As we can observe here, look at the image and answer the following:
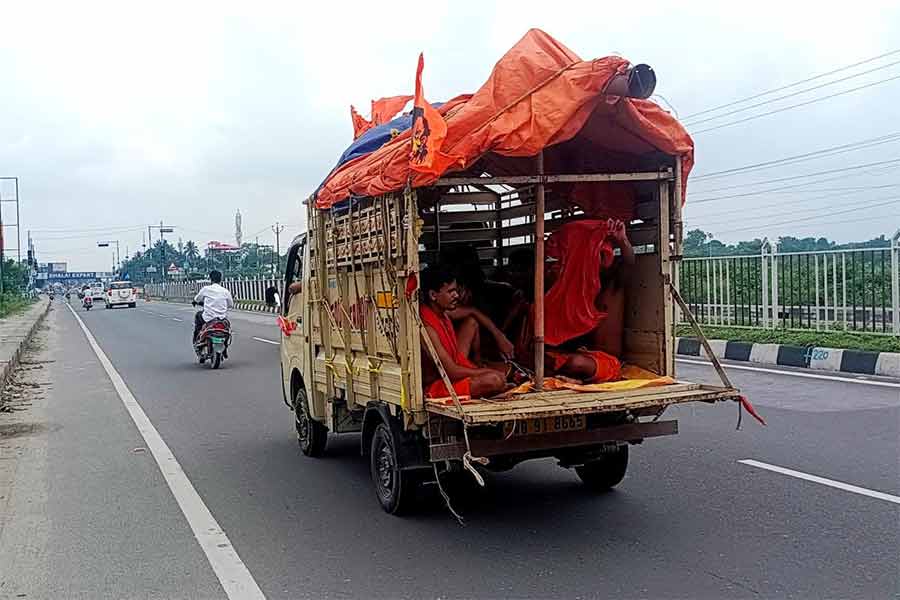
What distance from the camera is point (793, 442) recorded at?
7711mm

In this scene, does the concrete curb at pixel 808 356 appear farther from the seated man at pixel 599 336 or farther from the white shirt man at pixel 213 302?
the white shirt man at pixel 213 302

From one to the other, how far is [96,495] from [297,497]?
1.48 m

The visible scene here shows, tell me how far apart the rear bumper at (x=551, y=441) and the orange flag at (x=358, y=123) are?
3849 millimetres

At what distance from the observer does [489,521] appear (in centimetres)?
571

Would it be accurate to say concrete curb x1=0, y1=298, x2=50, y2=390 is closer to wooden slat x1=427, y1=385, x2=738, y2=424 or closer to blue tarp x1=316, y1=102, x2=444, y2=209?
blue tarp x1=316, y1=102, x2=444, y2=209

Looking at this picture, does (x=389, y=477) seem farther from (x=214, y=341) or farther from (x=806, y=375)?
(x=214, y=341)

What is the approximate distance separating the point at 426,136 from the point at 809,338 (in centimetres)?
1082

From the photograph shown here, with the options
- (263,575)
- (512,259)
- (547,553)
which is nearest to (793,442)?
(512,259)

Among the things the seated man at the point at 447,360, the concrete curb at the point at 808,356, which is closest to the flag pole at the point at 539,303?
the seated man at the point at 447,360

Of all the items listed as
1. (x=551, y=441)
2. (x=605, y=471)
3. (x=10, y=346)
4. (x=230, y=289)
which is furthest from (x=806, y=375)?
(x=230, y=289)

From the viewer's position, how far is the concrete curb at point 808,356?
12.2 m

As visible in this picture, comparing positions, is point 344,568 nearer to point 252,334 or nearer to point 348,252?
point 348,252

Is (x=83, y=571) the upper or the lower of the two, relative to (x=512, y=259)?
lower

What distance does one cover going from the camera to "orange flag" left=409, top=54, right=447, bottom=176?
16.1 feet
